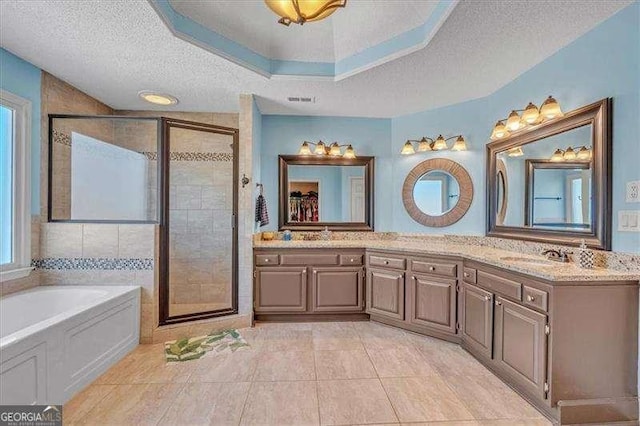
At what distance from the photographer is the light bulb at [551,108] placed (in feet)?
7.31

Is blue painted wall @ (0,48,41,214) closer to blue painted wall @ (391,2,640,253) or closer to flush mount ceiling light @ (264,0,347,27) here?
flush mount ceiling light @ (264,0,347,27)

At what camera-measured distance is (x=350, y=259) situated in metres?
3.29

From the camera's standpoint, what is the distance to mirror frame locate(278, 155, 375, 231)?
3.75 meters

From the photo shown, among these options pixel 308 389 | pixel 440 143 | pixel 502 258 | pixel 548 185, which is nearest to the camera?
pixel 308 389

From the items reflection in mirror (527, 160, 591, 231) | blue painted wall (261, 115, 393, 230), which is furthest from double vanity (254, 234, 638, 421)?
blue painted wall (261, 115, 393, 230)

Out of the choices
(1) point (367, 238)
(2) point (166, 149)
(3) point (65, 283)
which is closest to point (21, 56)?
(2) point (166, 149)

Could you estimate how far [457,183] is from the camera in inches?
136

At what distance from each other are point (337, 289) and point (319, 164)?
1.53 metres

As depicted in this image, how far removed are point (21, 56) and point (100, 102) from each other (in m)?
1.04

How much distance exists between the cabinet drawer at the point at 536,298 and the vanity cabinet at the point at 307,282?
5.29 ft

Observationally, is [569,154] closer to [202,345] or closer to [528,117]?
[528,117]

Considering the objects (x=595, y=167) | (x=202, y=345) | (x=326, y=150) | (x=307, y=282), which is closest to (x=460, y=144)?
(x=595, y=167)

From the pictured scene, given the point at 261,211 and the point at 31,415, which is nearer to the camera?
the point at 31,415

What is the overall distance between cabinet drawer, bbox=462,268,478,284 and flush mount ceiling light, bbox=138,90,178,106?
3.37 metres
